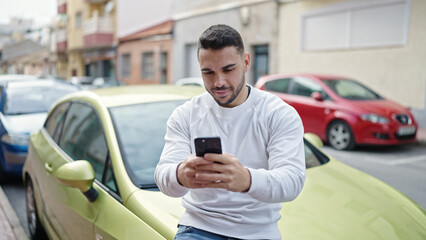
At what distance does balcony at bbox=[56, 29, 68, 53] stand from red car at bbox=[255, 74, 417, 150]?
31.3 m

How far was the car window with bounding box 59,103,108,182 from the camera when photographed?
2853 mm

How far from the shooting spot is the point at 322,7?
14.0m

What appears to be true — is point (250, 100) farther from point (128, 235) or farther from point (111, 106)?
point (111, 106)

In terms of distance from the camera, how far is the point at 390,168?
685cm

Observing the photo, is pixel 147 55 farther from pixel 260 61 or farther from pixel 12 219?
pixel 12 219

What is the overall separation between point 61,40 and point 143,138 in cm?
3799

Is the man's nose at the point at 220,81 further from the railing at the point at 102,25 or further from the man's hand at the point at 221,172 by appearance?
the railing at the point at 102,25

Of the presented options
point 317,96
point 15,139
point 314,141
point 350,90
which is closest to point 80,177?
point 314,141

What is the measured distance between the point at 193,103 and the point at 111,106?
4.52ft

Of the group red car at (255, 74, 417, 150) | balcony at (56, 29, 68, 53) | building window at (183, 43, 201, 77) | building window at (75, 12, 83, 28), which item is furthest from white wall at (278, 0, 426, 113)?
balcony at (56, 29, 68, 53)

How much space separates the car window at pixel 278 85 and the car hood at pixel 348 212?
6882 mm

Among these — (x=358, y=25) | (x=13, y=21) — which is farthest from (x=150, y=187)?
(x=13, y=21)


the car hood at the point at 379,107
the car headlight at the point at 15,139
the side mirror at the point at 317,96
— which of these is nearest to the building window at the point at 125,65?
the side mirror at the point at 317,96

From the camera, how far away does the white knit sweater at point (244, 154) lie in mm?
1662
